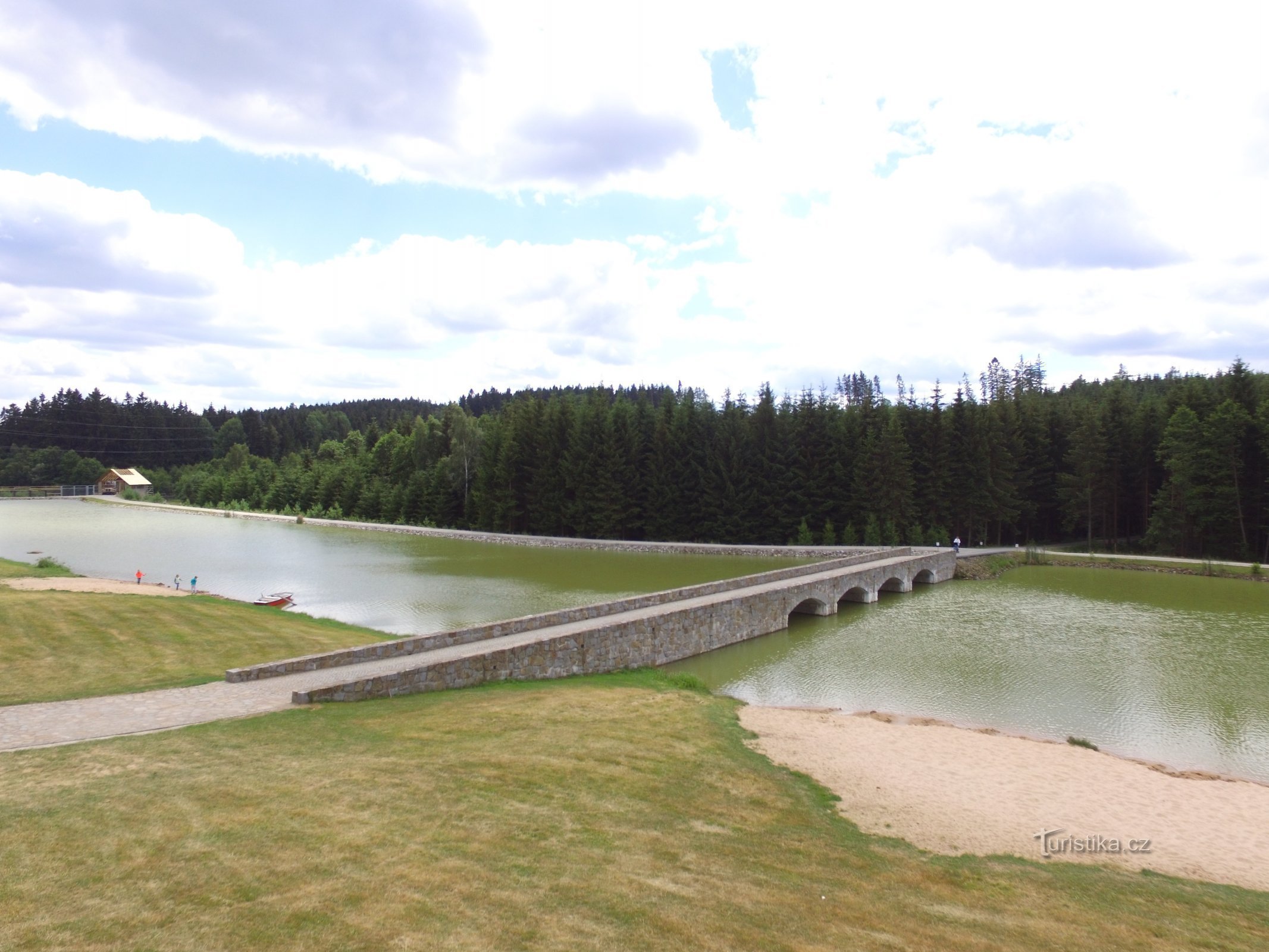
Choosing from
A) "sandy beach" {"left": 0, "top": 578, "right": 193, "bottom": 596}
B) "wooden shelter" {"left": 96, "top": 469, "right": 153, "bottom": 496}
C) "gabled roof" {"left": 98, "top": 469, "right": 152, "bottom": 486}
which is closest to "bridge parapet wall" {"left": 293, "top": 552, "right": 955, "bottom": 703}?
"sandy beach" {"left": 0, "top": 578, "right": 193, "bottom": 596}

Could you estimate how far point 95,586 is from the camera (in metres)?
28.1

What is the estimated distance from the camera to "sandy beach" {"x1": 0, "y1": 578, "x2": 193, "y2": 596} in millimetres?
25656

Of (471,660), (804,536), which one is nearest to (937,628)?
(471,660)

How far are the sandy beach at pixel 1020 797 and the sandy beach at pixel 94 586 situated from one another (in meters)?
22.5

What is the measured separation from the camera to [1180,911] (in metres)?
7.55

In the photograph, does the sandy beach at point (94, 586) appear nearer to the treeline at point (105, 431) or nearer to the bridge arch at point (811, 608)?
the bridge arch at point (811, 608)

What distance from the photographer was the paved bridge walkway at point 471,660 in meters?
11.0

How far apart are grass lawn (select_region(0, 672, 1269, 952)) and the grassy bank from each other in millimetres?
4131

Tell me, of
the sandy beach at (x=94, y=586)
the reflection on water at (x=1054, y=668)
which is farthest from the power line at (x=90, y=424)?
the reflection on water at (x=1054, y=668)

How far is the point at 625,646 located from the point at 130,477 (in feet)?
417

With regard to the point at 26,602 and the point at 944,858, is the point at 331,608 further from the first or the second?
the point at 944,858

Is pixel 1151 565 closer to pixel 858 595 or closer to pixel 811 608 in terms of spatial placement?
pixel 858 595

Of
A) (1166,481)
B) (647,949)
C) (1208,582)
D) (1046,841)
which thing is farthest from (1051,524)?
(647,949)

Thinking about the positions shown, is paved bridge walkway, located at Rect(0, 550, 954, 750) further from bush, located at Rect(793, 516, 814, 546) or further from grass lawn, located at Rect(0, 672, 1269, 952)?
bush, located at Rect(793, 516, 814, 546)
